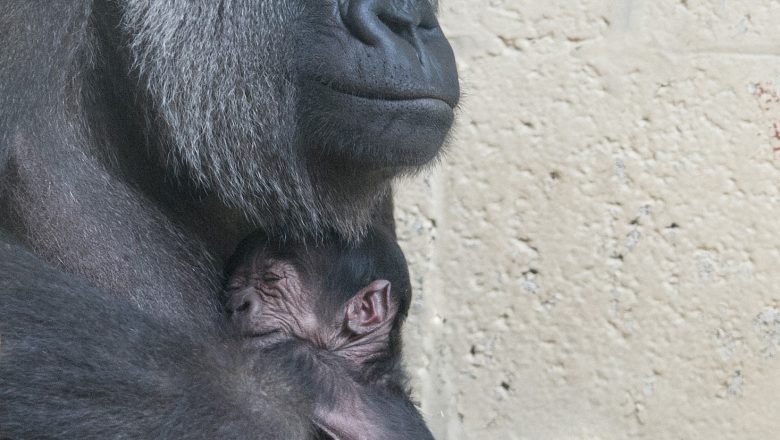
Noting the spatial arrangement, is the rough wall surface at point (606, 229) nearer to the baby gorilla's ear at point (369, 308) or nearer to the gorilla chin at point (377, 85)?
the baby gorilla's ear at point (369, 308)

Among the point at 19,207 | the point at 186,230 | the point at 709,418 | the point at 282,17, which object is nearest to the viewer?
the point at 19,207

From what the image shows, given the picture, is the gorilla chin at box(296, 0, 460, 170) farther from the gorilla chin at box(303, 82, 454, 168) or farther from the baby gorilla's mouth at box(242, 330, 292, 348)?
the baby gorilla's mouth at box(242, 330, 292, 348)

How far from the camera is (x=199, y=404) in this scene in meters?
2.06

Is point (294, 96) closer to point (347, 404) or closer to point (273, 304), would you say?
point (273, 304)

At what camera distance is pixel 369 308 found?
2.63 m

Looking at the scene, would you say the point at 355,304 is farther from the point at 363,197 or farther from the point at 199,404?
the point at 199,404

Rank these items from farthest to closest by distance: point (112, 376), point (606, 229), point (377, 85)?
point (606, 229) < point (377, 85) < point (112, 376)

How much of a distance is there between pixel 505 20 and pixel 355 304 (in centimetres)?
104

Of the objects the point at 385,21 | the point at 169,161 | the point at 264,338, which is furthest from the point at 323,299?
the point at 385,21

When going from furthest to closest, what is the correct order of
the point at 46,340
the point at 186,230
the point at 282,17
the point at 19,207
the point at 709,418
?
the point at 709,418 → the point at 186,230 → the point at 282,17 → the point at 19,207 → the point at 46,340

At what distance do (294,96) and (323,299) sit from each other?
45 cm

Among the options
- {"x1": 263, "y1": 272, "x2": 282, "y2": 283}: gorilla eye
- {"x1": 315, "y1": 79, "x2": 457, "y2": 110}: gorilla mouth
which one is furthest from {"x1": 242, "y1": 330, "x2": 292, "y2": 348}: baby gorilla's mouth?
{"x1": 315, "y1": 79, "x2": 457, "y2": 110}: gorilla mouth

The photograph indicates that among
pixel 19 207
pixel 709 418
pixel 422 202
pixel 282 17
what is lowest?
pixel 709 418

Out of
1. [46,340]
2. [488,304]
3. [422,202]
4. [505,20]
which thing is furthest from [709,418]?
[46,340]
